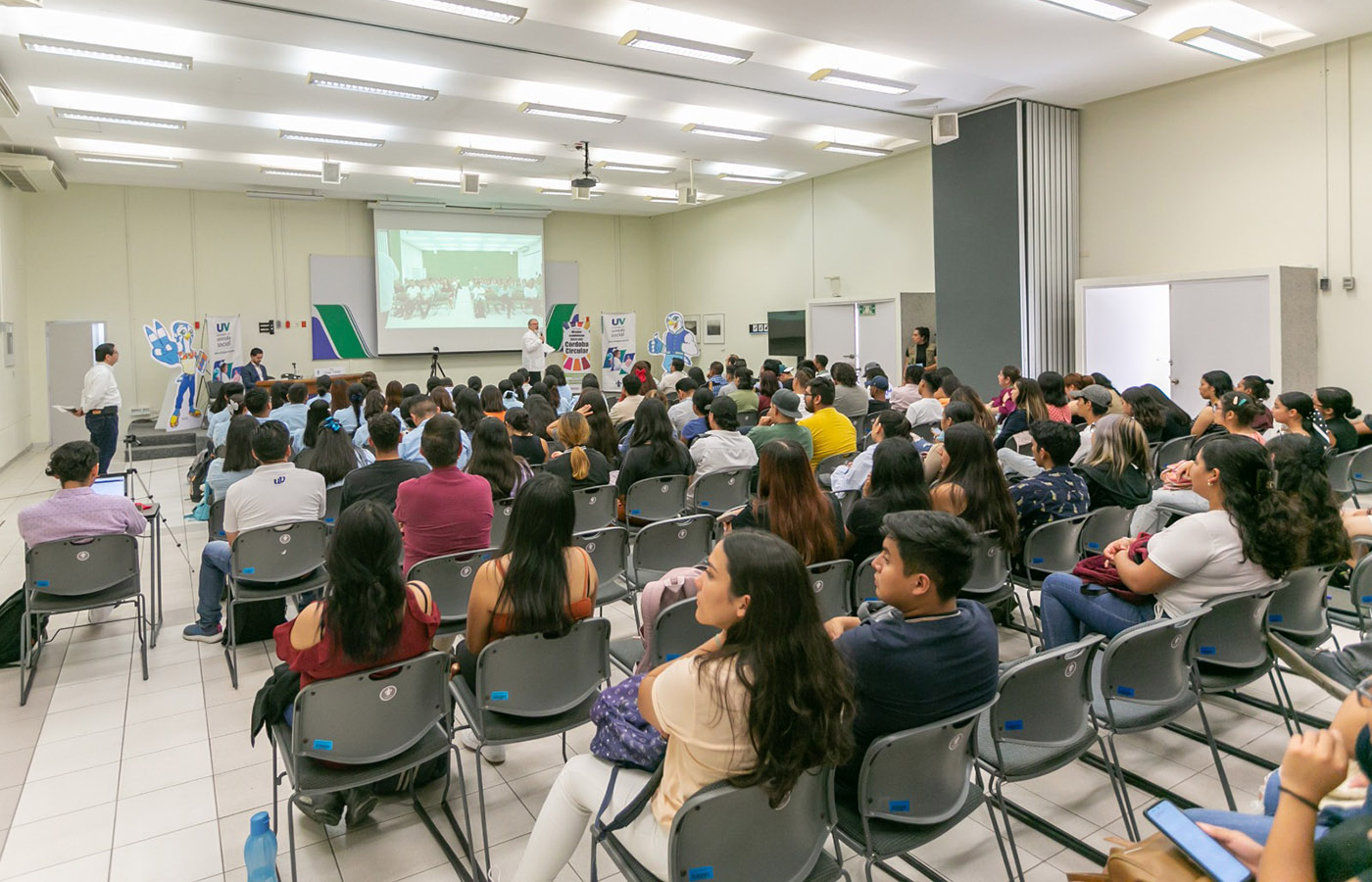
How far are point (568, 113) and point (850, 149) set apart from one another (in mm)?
4132

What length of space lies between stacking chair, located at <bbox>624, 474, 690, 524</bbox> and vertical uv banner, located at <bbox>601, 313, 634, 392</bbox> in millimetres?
10941

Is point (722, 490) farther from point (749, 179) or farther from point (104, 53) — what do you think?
point (749, 179)

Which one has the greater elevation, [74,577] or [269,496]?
[269,496]

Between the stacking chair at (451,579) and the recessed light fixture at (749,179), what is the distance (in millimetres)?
10817

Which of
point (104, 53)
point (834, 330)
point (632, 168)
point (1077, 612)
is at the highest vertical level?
point (632, 168)

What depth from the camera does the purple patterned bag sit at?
6.33ft

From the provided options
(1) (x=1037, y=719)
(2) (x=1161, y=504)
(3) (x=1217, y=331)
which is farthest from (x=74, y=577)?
(3) (x=1217, y=331)

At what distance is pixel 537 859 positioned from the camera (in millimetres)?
2059

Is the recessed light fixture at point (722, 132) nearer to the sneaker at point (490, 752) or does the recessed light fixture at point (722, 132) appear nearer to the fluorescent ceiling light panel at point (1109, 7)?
the fluorescent ceiling light panel at point (1109, 7)

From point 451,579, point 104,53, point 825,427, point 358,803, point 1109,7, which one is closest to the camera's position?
point 358,803

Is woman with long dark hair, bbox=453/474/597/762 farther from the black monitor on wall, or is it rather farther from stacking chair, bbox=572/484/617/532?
the black monitor on wall

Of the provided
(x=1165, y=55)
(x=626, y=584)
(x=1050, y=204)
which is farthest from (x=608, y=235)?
(x=626, y=584)

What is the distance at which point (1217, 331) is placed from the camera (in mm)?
8328

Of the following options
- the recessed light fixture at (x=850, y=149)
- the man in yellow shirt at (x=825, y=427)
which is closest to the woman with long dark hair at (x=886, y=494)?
the man in yellow shirt at (x=825, y=427)
